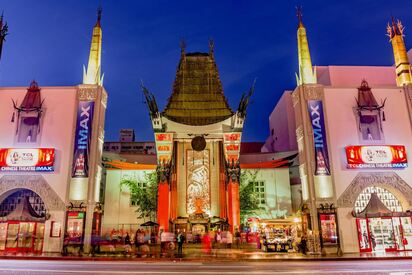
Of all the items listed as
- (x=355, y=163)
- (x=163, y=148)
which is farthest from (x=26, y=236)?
(x=355, y=163)

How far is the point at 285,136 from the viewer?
39719mm

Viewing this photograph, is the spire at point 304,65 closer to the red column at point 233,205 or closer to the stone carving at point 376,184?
the stone carving at point 376,184

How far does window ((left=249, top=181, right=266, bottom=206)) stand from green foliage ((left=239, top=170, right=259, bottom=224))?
401 mm

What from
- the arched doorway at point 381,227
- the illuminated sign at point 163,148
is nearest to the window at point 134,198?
the illuminated sign at point 163,148

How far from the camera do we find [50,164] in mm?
20500

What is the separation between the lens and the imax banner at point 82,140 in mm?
20484

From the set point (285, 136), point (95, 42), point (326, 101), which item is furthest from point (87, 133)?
point (285, 136)

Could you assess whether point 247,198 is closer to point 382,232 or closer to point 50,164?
point 382,232

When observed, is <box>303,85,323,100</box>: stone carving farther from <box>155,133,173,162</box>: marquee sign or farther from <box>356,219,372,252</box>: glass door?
<box>155,133,173,162</box>: marquee sign

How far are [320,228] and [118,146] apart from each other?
46184 millimetres

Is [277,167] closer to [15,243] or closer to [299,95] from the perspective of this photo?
[299,95]

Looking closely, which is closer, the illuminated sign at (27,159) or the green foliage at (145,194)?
the illuminated sign at (27,159)

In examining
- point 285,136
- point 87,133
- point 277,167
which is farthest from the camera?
point 285,136

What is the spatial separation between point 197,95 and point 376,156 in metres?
14.3
